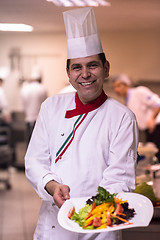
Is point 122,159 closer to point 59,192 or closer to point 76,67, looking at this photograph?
point 59,192

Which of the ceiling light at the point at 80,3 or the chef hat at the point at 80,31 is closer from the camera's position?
the chef hat at the point at 80,31

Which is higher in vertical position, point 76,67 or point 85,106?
point 76,67

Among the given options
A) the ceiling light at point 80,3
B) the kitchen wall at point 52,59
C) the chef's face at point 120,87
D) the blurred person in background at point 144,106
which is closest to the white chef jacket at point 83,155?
the ceiling light at point 80,3

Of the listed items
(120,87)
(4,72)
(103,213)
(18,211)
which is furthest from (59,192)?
(4,72)

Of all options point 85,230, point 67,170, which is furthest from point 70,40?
point 85,230

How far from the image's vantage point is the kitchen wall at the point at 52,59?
5624 millimetres

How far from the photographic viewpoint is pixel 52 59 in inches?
262

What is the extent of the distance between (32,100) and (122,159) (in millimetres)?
4554

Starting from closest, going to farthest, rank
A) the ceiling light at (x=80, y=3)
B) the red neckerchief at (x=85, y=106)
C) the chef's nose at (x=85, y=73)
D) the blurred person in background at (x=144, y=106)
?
the chef's nose at (x=85, y=73) < the red neckerchief at (x=85, y=106) < the ceiling light at (x=80, y=3) < the blurred person in background at (x=144, y=106)

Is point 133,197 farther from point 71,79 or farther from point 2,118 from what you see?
point 2,118

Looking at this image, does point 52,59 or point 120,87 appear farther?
point 52,59

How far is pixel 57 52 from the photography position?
6055 mm

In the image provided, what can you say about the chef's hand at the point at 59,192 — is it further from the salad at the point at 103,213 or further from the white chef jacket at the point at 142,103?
the white chef jacket at the point at 142,103

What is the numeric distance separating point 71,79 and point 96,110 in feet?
0.50
